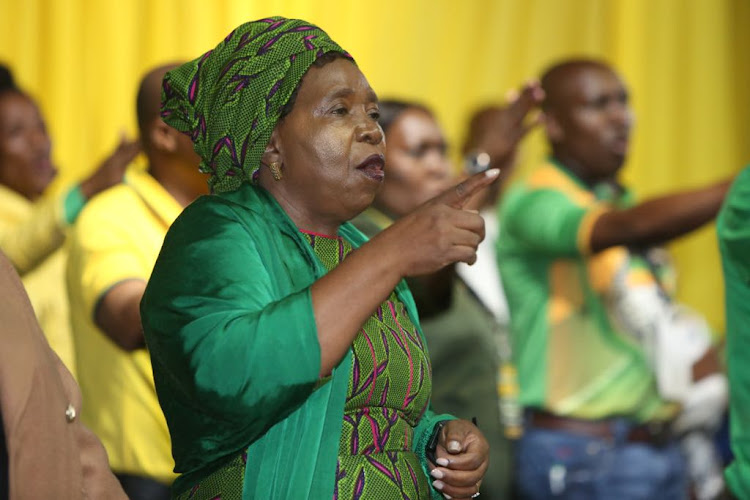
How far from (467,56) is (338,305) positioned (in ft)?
15.4

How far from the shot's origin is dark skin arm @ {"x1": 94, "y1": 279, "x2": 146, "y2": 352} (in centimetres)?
275

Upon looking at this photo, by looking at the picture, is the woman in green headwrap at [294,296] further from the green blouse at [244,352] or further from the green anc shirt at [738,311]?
the green anc shirt at [738,311]

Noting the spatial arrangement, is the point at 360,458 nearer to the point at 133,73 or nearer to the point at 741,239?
the point at 741,239

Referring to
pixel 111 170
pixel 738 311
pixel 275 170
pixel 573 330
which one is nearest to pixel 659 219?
pixel 573 330

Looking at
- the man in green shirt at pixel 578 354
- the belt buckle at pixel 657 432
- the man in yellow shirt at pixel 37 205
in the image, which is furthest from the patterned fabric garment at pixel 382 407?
the belt buckle at pixel 657 432

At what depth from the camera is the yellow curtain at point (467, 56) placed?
544 centimetres

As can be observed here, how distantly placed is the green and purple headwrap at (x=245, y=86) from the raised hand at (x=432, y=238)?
28cm

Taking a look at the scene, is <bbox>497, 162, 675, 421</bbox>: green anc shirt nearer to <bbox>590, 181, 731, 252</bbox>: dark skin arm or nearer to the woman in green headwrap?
<bbox>590, 181, 731, 252</bbox>: dark skin arm

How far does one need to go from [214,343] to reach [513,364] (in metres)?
2.54

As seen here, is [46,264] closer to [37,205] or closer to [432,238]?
[37,205]

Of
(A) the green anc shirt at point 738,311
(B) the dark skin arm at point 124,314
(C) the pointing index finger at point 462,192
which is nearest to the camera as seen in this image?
(C) the pointing index finger at point 462,192

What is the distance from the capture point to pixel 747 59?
6.64 m

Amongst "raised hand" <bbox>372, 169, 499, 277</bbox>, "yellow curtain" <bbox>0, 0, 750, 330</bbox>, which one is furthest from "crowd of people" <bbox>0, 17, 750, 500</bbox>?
"yellow curtain" <bbox>0, 0, 750, 330</bbox>

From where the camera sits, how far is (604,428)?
3.91m
